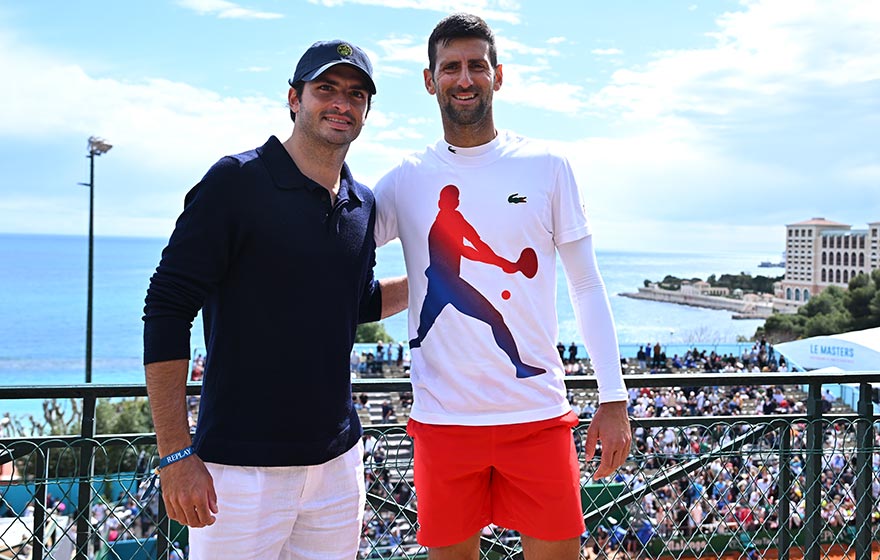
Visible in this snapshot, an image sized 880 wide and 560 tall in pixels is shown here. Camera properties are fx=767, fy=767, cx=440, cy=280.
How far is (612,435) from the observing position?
7.09 feet

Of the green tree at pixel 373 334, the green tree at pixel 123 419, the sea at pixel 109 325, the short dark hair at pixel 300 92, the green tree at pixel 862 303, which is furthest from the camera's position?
the sea at pixel 109 325

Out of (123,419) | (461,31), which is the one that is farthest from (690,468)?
(123,419)

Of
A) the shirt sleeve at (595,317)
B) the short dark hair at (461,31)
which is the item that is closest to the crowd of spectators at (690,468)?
the shirt sleeve at (595,317)

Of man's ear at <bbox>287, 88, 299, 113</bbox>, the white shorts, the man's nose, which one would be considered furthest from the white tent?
man's ear at <bbox>287, 88, 299, 113</bbox>

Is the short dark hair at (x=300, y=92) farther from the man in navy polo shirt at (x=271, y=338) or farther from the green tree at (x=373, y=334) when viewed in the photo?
the green tree at (x=373, y=334)

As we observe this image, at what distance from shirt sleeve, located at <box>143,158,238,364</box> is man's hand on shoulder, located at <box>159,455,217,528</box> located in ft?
0.89

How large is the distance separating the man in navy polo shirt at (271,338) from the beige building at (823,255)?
8836 centimetres

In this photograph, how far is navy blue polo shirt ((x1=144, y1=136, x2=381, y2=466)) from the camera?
1842 mm

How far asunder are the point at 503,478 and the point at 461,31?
1289 mm

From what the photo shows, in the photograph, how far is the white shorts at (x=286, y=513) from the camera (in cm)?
190

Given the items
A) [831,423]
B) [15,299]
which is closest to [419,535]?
[831,423]

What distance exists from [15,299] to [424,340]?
146 m

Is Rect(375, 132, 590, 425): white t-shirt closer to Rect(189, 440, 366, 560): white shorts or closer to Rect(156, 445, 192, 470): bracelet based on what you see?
Rect(189, 440, 366, 560): white shorts

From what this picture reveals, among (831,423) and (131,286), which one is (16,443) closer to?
(831,423)
